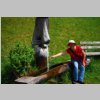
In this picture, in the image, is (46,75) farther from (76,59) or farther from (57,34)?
(57,34)

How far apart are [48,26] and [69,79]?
1.71 m

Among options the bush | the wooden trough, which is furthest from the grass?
the bush

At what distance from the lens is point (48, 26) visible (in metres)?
16.5

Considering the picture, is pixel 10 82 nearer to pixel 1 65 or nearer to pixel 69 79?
pixel 1 65

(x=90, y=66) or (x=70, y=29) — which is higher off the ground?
(x=70, y=29)

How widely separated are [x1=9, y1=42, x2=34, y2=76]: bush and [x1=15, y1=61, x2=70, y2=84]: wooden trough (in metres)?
0.31

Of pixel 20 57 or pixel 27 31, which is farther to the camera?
pixel 27 31

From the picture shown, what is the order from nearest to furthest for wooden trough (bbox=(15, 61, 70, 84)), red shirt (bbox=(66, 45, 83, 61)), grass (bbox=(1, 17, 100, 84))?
wooden trough (bbox=(15, 61, 70, 84)) < red shirt (bbox=(66, 45, 83, 61)) < grass (bbox=(1, 17, 100, 84))

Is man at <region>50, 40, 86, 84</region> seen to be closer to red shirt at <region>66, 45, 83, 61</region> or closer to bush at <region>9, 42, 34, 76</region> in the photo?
red shirt at <region>66, 45, 83, 61</region>

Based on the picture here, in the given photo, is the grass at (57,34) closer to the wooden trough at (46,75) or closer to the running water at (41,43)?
the wooden trough at (46,75)

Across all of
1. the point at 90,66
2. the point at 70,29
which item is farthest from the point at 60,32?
the point at 90,66

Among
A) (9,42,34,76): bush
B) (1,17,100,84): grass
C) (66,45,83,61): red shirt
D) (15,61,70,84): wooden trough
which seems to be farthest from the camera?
(1,17,100,84): grass

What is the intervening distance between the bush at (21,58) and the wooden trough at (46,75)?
0.31 m

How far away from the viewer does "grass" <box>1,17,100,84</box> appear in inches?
645
